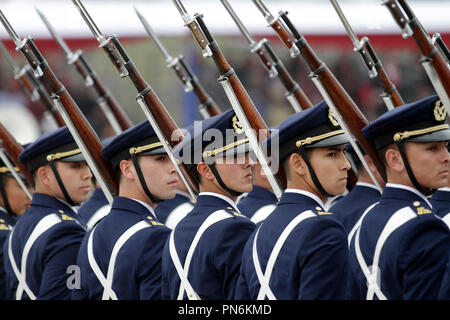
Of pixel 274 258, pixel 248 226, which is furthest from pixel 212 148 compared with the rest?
pixel 274 258

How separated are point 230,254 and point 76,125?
1717 millimetres

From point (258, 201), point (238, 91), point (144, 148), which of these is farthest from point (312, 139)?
point (258, 201)

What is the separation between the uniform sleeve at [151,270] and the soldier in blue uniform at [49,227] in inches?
22.7

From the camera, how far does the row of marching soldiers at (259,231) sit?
3.58 metres

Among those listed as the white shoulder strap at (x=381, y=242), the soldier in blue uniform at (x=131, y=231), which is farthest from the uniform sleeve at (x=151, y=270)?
the white shoulder strap at (x=381, y=242)

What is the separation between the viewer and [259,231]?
12.6 ft

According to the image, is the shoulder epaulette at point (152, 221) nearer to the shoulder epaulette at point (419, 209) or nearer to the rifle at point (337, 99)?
the rifle at point (337, 99)

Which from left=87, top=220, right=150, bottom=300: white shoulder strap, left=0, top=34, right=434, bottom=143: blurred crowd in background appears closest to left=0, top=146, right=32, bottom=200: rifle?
left=87, top=220, right=150, bottom=300: white shoulder strap

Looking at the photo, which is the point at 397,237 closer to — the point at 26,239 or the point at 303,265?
the point at 303,265

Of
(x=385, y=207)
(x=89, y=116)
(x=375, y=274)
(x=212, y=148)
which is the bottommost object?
(x=375, y=274)

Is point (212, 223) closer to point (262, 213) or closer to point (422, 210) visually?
point (422, 210)

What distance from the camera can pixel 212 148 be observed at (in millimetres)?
4273

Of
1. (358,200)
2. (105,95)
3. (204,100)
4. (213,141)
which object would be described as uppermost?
(105,95)
